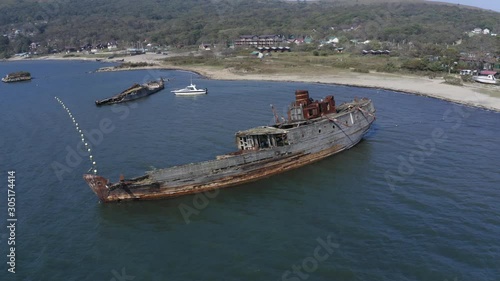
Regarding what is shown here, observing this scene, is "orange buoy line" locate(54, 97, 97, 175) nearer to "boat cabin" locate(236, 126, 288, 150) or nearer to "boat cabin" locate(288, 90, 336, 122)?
"boat cabin" locate(236, 126, 288, 150)

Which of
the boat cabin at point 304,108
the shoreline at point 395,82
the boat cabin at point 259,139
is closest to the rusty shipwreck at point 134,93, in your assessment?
the shoreline at point 395,82

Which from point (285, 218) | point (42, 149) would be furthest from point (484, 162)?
point (42, 149)

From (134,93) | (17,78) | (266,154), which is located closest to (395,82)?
(134,93)

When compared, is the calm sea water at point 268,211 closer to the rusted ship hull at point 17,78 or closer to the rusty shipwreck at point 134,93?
the rusty shipwreck at point 134,93

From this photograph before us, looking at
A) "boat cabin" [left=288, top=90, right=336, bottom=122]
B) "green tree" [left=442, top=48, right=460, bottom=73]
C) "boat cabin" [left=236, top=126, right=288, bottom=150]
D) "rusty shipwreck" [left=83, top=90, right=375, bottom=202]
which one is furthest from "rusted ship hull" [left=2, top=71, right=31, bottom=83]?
"green tree" [left=442, top=48, right=460, bottom=73]

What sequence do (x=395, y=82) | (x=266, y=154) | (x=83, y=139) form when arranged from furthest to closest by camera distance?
(x=395, y=82) → (x=83, y=139) → (x=266, y=154)

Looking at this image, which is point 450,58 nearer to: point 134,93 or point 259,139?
point 134,93
